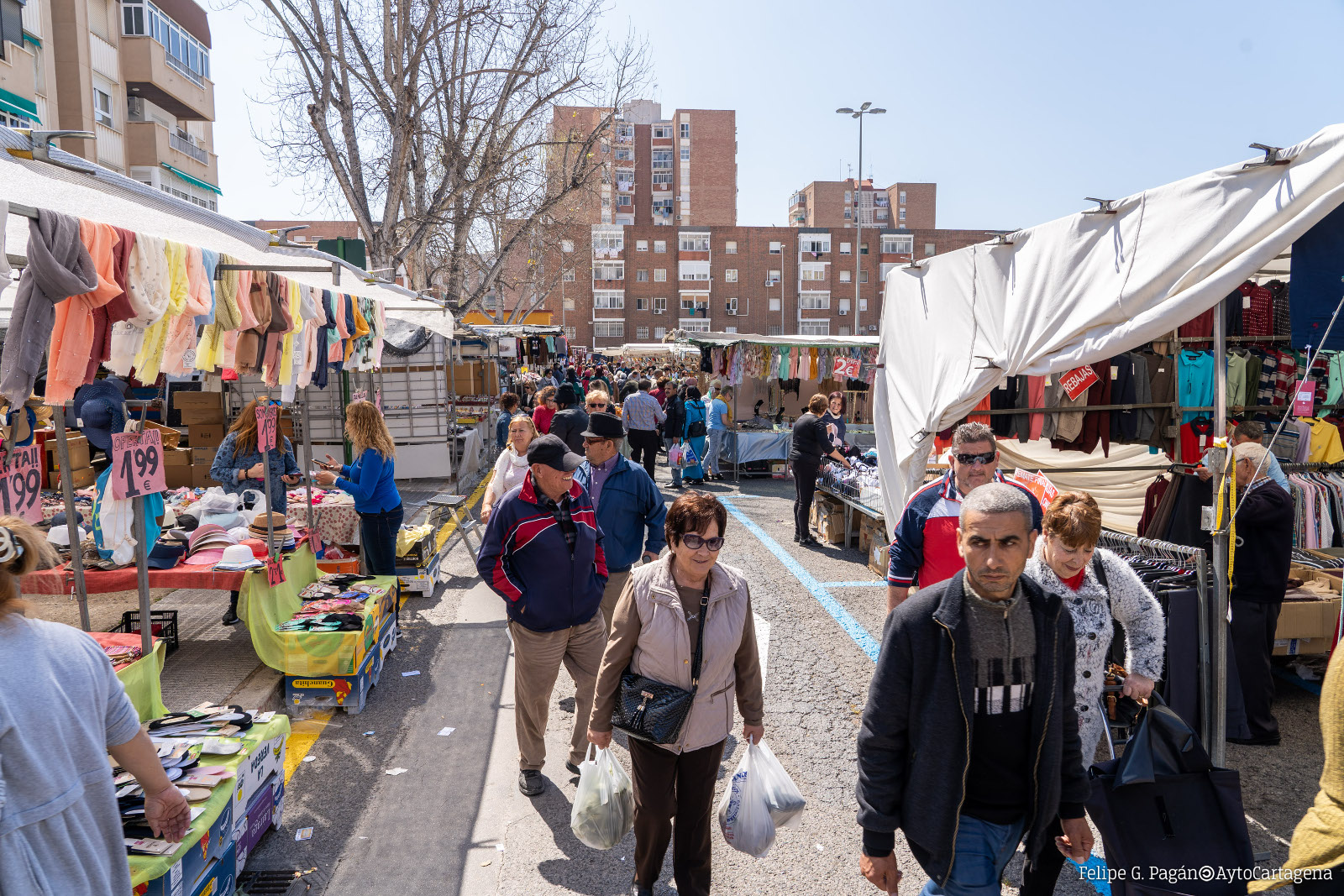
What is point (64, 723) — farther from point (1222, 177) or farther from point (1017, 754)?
point (1222, 177)

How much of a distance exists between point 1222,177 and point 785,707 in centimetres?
392

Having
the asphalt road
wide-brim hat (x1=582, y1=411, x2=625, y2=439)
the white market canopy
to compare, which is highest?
the white market canopy

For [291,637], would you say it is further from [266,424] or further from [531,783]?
[531,783]

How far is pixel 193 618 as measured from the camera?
7.16 metres

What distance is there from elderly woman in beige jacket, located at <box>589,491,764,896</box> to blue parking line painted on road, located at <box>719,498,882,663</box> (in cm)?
195

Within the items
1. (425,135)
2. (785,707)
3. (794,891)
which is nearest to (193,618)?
(785,707)

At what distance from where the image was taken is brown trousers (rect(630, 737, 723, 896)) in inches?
122

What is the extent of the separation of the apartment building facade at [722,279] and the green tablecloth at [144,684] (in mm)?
60773

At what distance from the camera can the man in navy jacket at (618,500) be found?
4.93m

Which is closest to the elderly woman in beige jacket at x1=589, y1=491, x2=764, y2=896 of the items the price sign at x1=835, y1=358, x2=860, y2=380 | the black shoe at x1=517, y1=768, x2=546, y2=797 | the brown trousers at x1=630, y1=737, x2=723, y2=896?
the brown trousers at x1=630, y1=737, x2=723, y2=896

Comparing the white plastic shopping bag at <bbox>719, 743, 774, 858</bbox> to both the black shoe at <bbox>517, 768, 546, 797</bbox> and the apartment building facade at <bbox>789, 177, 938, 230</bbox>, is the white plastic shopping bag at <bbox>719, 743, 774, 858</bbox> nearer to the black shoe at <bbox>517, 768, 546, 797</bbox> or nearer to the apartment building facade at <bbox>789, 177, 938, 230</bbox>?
the black shoe at <bbox>517, 768, 546, 797</bbox>

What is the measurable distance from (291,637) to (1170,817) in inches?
195

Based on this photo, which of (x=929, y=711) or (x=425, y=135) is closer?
(x=929, y=711)

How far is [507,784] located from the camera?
Result: 4.46 meters
